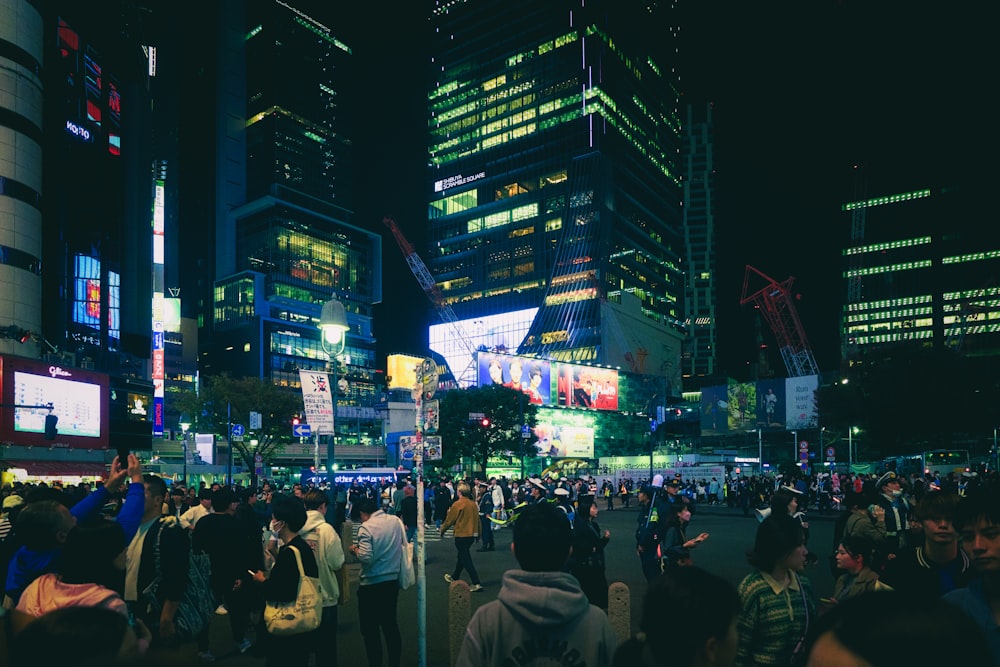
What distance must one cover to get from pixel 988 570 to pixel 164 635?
6104 millimetres

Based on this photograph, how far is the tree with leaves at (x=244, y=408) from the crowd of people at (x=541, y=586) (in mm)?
47363

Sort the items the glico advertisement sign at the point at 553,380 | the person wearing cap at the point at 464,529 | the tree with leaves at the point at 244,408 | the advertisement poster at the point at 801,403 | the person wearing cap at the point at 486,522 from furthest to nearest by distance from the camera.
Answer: the glico advertisement sign at the point at 553,380 → the advertisement poster at the point at 801,403 → the tree with leaves at the point at 244,408 → the person wearing cap at the point at 486,522 → the person wearing cap at the point at 464,529

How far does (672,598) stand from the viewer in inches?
90.0

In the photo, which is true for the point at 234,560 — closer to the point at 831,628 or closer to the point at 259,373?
the point at 831,628

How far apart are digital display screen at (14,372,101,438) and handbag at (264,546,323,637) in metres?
34.6

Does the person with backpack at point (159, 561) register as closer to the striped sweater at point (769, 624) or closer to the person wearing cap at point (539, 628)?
the person wearing cap at point (539, 628)

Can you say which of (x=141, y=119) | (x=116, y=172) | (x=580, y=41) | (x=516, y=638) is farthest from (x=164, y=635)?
(x=580, y=41)

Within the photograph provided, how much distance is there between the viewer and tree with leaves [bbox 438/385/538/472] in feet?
212

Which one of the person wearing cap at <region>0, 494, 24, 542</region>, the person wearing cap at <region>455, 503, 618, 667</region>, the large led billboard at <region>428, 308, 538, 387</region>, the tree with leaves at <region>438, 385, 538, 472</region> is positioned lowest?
the tree with leaves at <region>438, 385, 538, 472</region>

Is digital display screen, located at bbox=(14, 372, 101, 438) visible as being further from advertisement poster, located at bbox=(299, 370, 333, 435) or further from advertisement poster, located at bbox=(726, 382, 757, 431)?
advertisement poster, located at bbox=(726, 382, 757, 431)

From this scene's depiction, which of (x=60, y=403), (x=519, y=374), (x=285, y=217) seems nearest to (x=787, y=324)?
(x=519, y=374)

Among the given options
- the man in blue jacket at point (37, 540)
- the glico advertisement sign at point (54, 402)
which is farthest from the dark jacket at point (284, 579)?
the glico advertisement sign at point (54, 402)

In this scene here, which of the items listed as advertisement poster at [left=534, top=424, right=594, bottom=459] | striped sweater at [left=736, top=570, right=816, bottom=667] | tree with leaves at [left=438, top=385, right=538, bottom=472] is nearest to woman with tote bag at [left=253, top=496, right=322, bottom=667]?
striped sweater at [left=736, top=570, right=816, bottom=667]

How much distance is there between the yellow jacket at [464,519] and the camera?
14.4 m
